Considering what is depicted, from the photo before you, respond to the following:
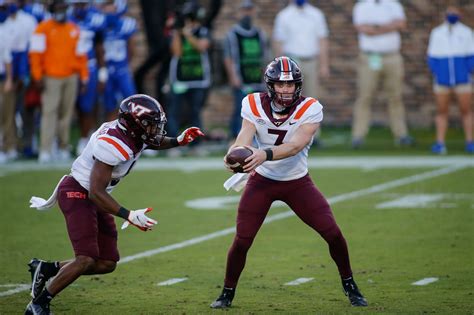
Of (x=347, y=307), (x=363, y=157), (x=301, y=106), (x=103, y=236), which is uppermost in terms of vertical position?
(x=301, y=106)

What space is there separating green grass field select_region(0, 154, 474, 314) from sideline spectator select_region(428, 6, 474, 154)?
1.04 metres

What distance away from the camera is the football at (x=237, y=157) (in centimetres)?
721

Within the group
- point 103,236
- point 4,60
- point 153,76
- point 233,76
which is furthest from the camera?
point 153,76

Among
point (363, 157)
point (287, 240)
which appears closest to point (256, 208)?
point (287, 240)

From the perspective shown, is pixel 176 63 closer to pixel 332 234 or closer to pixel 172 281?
pixel 172 281

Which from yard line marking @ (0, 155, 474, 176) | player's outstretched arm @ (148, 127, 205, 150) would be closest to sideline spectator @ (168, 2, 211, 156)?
yard line marking @ (0, 155, 474, 176)

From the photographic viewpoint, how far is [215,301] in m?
7.75

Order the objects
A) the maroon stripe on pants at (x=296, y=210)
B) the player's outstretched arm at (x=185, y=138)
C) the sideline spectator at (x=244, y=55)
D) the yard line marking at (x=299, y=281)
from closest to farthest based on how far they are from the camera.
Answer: the maroon stripe on pants at (x=296, y=210), the player's outstretched arm at (x=185, y=138), the yard line marking at (x=299, y=281), the sideline spectator at (x=244, y=55)

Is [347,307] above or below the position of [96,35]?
below

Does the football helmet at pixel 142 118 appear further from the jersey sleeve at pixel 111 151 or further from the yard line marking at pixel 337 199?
the yard line marking at pixel 337 199

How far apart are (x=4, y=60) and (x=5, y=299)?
846cm

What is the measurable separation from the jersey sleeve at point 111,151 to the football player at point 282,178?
76 cm

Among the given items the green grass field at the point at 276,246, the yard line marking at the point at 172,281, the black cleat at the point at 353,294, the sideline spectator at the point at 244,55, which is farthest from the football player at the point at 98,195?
the sideline spectator at the point at 244,55

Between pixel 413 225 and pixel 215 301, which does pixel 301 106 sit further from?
pixel 413 225
